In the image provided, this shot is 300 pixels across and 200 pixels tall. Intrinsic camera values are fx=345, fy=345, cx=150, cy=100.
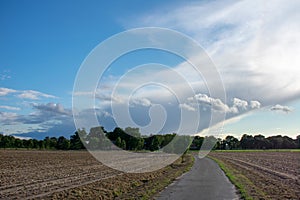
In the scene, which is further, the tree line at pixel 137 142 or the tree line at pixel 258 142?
the tree line at pixel 258 142

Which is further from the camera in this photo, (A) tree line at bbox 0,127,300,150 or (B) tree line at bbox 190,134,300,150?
(B) tree line at bbox 190,134,300,150

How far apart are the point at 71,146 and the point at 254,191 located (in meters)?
138

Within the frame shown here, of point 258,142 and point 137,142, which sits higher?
point 258,142

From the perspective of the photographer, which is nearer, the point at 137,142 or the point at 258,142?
the point at 137,142

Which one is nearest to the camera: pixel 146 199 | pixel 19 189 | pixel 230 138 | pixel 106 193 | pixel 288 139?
pixel 146 199

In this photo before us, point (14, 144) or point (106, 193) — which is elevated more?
point (14, 144)

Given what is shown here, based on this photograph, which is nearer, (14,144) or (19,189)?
(19,189)

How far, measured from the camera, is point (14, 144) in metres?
143

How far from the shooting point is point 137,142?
85.6 m

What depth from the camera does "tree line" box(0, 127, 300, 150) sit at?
208 feet

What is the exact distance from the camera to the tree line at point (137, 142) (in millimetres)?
63447

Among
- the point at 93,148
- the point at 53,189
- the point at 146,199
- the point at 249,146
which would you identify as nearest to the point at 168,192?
the point at 146,199

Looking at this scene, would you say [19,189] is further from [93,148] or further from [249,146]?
[249,146]

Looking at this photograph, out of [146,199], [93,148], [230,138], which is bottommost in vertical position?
[146,199]
